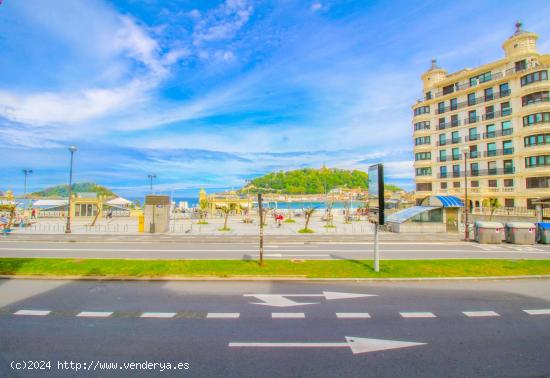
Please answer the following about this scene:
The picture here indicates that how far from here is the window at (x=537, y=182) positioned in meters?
37.7

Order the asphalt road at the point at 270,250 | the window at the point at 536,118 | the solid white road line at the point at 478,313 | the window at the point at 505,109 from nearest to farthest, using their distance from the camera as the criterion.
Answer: the solid white road line at the point at 478,313 → the asphalt road at the point at 270,250 → the window at the point at 536,118 → the window at the point at 505,109

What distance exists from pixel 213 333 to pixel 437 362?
4.36 m

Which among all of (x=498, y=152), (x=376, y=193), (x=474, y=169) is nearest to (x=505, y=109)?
(x=498, y=152)

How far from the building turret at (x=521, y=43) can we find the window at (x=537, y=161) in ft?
50.8

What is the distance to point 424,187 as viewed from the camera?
5431 cm

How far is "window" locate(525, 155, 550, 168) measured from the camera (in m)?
37.8

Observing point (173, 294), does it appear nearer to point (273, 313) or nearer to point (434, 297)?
point (273, 313)

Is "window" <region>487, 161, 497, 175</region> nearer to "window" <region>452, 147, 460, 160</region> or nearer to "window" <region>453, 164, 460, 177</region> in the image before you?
"window" <region>453, 164, 460, 177</region>

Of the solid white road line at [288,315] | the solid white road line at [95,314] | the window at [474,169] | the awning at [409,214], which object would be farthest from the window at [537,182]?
the solid white road line at [95,314]

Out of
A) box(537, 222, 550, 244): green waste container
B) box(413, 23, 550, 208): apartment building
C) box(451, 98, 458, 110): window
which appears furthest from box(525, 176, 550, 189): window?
box(537, 222, 550, 244): green waste container

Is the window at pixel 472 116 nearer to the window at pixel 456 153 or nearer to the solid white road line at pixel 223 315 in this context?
the window at pixel 456 153

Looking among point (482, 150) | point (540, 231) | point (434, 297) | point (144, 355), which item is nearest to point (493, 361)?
point (434, 297)

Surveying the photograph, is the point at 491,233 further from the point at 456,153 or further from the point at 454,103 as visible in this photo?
the point at 454,103

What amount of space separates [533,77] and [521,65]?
4425 mm
